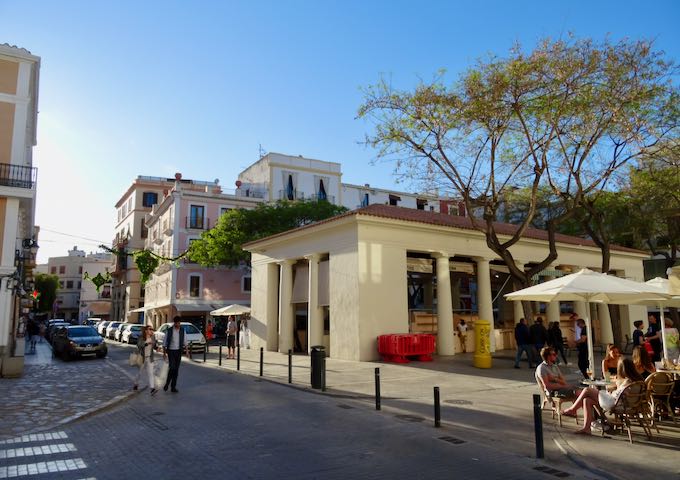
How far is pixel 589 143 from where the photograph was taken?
1648 cm

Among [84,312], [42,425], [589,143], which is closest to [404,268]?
[589,143]

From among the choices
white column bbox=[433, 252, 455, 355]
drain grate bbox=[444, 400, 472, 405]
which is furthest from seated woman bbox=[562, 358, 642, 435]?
white column bbox=[433, 252, 455, 355]

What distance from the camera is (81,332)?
2278cm

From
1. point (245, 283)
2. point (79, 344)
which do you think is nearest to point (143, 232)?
point (245, 283)

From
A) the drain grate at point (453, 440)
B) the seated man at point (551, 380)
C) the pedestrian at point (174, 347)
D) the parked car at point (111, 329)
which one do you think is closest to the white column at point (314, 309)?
the pedestrian at point (174, 347)

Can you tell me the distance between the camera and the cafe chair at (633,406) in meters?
7.16

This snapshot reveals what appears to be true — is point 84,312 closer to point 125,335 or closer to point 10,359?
point 125,335

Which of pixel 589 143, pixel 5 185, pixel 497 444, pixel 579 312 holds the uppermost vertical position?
pixel 589 143

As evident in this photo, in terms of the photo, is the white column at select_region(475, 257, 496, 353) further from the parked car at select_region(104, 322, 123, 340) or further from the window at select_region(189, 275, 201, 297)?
the parked car at select_region(104, 322, 123, 340)

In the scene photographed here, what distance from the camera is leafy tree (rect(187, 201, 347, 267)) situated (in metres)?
33.2

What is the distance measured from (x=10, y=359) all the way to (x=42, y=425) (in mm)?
8360

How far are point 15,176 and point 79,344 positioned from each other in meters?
7.93

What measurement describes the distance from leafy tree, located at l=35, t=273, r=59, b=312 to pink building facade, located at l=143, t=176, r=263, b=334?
44529mm

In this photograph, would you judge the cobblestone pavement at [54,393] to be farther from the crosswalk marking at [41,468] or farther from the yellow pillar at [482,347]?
the yellow pillar at [482,347]
